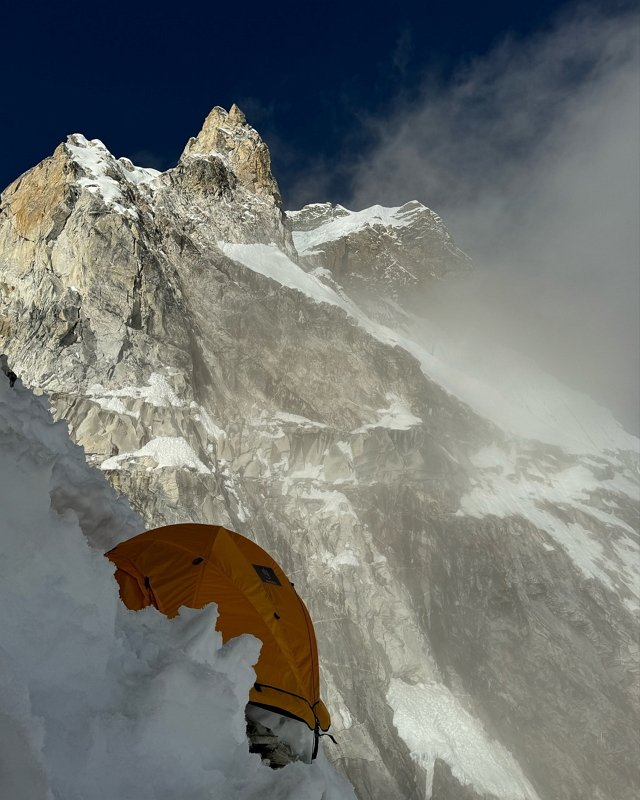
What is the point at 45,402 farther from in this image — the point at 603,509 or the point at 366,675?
the point at 603,509

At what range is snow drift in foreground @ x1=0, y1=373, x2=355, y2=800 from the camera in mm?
2555

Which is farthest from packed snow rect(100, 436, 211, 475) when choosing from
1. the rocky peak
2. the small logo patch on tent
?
the rocky peak

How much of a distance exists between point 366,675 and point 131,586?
3750 cm

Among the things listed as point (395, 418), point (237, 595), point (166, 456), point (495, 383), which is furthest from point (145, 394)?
point (495, 383)

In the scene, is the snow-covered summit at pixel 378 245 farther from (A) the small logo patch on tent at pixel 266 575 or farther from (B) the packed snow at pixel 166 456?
(A) the small logo patch on tent at pixel 266 575

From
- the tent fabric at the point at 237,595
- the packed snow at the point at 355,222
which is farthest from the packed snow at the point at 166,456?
the packed snow at the point at 355,222

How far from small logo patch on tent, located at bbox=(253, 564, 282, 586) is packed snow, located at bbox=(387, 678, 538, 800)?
118ft

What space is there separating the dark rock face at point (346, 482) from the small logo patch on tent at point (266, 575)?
3013cm

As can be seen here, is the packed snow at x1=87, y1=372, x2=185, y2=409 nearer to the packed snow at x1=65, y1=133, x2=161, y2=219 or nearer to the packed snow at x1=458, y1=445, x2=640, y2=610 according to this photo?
the packed snow at x1=65, y1=133, x2=161, y2=219

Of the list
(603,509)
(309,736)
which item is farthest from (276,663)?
(603,509)

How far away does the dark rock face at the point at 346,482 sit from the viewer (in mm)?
40125

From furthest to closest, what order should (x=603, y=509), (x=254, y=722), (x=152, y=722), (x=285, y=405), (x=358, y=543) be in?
(x=603, y=509)
(x=285, y=405)
(x=358, y=543)
(x=254, y=722)
(x=152, y=722)

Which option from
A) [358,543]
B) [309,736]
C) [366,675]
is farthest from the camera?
[358,543]

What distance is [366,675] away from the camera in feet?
133
